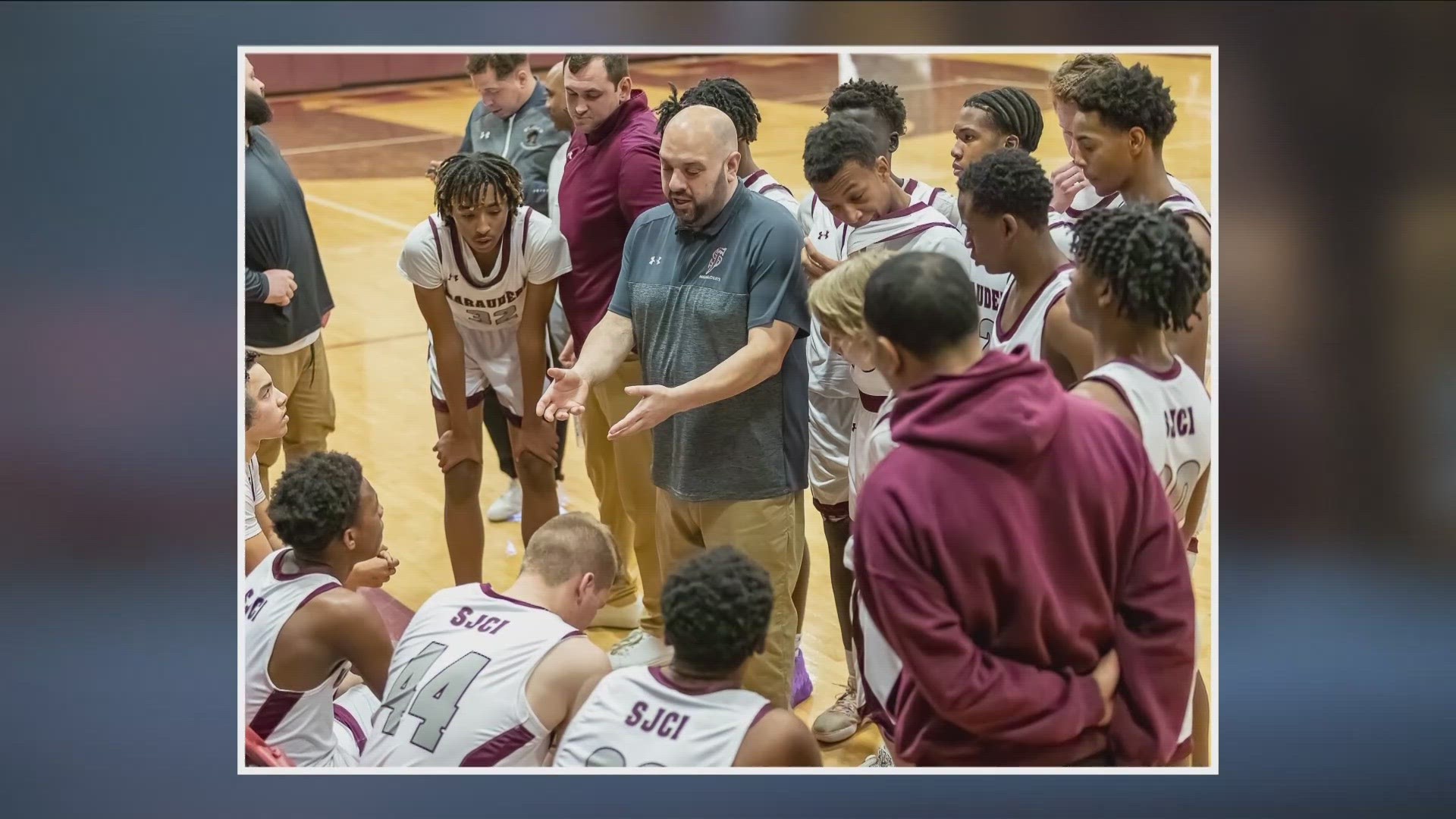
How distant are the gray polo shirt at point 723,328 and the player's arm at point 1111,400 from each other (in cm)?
85

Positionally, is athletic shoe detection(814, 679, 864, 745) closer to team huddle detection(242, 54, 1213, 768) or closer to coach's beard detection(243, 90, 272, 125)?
team huddle detection(242, 54, 1213, 768)

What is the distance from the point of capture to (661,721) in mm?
2553

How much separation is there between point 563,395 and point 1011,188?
3.43 ft

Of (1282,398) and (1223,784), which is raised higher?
(1282,398)

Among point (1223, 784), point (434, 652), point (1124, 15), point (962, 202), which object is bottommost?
point (1223, 784)

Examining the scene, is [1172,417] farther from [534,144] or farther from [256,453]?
[534,144]

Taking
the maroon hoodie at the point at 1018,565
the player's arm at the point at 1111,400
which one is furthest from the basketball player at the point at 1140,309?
the maroon hoodie at the point at 1018,565

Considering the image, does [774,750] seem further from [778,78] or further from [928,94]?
[928,94]

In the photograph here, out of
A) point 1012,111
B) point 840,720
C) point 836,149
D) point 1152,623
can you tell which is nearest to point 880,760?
Answer: point 840,720

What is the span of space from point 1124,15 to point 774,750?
1.62m

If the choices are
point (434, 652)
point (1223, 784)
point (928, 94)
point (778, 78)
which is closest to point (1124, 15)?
point (1223, 784)

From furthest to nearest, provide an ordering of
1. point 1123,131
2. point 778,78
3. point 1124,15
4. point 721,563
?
point 778,78 → point 1123,131 → point 1124,15 → point 721,563

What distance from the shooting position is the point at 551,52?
2.92 m

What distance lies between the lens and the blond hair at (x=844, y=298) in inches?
101
